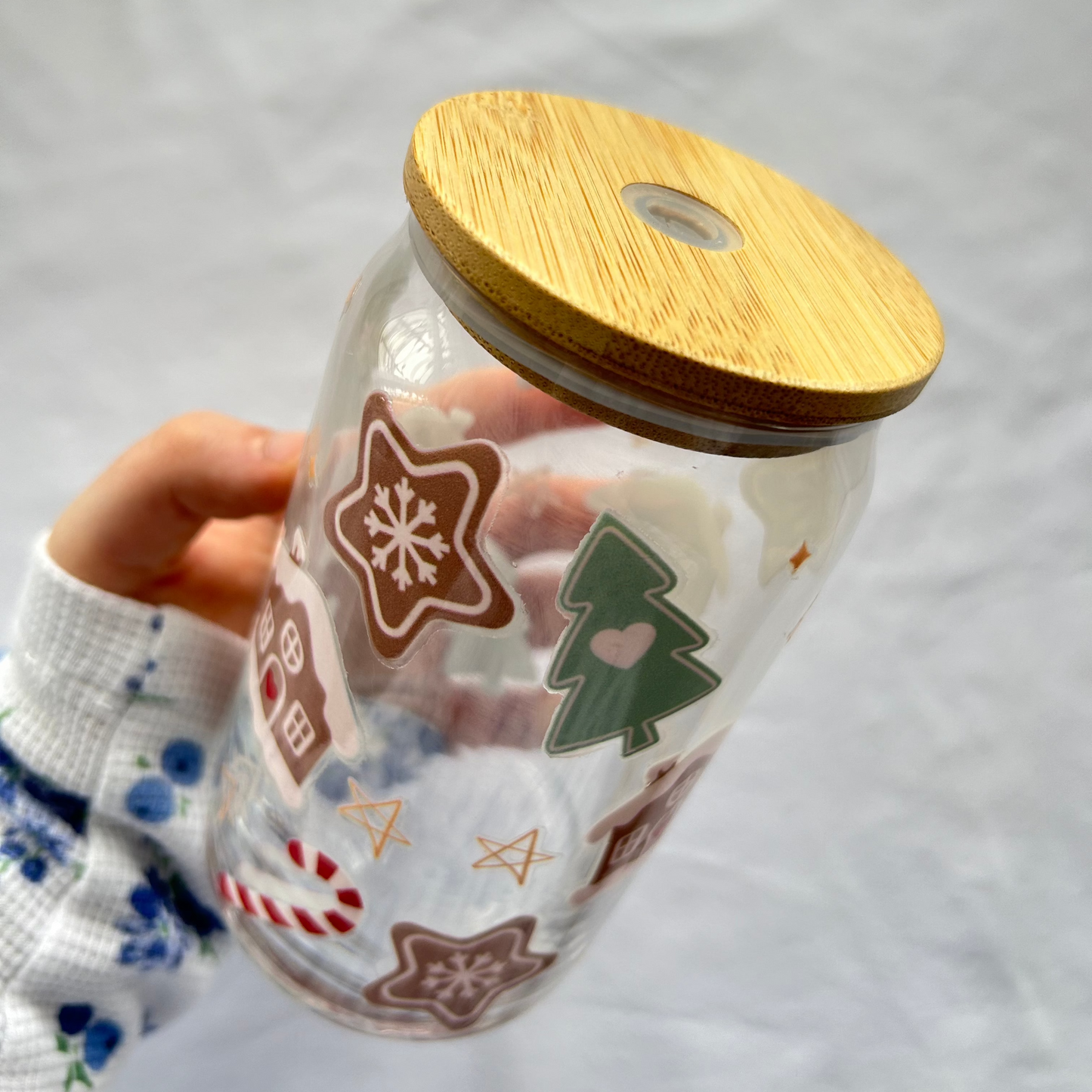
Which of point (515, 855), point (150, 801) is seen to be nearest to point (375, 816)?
point (515, 855)

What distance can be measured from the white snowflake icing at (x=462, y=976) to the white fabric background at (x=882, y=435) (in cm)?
18

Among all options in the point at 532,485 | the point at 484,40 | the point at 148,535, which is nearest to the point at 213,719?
the point at 148,535

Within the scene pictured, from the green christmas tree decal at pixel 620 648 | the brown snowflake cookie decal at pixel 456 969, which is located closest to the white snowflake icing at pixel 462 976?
the brown snowflake cookie decal at pixel 456 969

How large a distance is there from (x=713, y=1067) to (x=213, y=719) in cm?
37

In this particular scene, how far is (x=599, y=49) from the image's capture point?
0.60 metres

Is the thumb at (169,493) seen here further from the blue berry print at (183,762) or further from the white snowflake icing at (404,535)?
the white snowflake icing at (404,535)

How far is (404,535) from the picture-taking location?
12.6 inches

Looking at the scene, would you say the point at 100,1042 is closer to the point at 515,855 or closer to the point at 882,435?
the point at 515,855

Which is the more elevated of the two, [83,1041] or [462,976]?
[462,976]

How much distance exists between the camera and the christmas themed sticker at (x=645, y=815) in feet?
1.30

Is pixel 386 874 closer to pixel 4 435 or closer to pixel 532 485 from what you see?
pixel 532 485

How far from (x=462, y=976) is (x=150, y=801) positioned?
0.19 metres

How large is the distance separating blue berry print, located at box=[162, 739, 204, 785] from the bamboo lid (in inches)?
13.6

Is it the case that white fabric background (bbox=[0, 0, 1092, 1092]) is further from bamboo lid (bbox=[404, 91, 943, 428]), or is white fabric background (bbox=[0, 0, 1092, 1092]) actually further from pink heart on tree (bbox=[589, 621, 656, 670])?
pink heart on tree (bbox=[589, 621, 656, 670])
